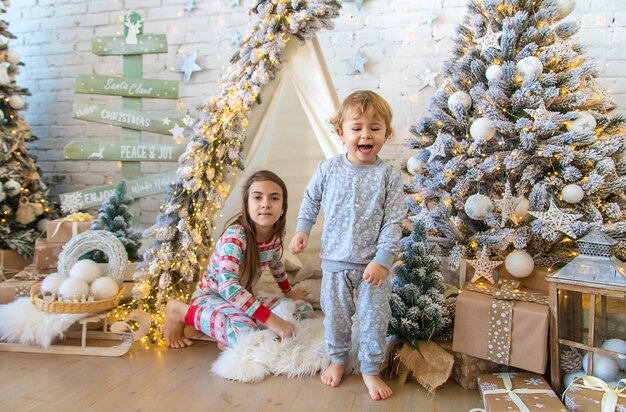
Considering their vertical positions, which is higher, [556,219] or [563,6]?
[563,6]

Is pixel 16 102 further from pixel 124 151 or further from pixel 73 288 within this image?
pixel 73 288

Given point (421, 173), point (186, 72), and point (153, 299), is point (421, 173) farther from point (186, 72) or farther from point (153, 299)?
point (186, 72)

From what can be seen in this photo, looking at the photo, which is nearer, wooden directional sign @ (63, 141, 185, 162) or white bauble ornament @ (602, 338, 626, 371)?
white bauble ornament @ (602, 338, 626, 371)

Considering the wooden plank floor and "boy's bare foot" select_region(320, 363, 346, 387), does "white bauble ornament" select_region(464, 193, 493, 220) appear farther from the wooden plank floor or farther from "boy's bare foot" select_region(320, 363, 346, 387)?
"boy's bare foot" select_region(320, 363, 346, 387)

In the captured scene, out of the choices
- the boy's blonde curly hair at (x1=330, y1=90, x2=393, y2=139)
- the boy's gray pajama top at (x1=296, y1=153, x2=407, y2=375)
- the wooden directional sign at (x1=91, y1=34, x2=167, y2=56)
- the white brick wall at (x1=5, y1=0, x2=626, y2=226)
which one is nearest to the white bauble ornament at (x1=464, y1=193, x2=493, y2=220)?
the boy's gray pajama top at (x1=296, y1=153, x2=407, y2=375)

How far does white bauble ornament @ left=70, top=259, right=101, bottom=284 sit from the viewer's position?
213 centimetres

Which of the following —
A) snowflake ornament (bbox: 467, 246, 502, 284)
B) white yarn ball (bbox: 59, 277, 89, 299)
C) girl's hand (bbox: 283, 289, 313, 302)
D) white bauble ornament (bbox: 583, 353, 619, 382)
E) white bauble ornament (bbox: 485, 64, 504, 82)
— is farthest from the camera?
girl's hand (bbox: 283, 289, 313, 302)

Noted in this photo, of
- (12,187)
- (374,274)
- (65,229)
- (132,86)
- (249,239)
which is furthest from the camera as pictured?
(12,187)

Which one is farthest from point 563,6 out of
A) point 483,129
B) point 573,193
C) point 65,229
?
point 65,229

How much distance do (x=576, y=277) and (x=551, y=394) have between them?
1.34ft

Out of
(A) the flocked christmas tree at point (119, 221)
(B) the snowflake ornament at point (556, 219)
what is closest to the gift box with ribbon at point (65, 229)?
(A) the flocked christmas tree at point (119, 221)

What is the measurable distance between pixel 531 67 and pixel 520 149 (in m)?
0.39

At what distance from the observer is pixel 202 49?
3541 millimetres

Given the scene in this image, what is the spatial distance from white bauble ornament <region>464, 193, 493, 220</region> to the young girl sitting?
2.91 feet
